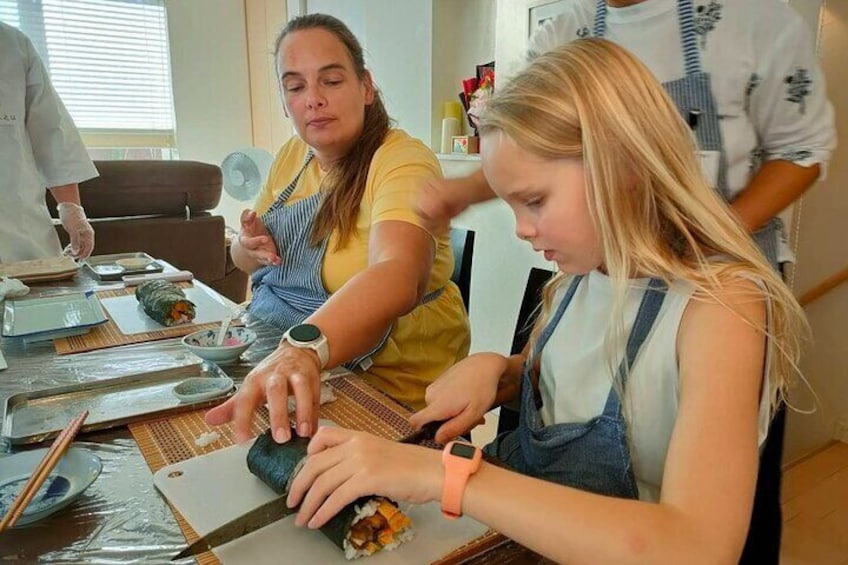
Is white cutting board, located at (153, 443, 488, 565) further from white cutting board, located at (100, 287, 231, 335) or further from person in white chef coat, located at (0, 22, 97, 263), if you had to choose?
person in white chef coat, located at (0, 22, 97, 263)

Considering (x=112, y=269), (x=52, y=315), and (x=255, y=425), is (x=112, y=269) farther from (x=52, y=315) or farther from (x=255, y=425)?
(x=255, y=425)

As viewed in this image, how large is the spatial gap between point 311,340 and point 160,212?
7.89 ft

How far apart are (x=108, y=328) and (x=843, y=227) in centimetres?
220

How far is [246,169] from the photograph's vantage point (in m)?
3.59

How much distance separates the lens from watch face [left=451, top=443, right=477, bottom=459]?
570 mm

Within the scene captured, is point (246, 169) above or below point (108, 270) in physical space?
above

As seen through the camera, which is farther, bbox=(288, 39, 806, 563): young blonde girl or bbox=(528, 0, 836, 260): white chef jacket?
bbox=(528, 0, 836, 260): white chef jacket

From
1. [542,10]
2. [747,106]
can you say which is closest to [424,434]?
[747,106]

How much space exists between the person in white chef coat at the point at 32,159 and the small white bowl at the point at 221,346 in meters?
1.21

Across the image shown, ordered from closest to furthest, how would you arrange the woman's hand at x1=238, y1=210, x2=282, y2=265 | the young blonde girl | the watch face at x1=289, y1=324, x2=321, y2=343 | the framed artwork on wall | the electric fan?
the young blonde girl → the watch face at x1=289, y1=324, x2=321, y2=343 → the woman's hand at x1=238, y1=210, x2=282, y2=265 → the framed artwork on wall → the electric fan

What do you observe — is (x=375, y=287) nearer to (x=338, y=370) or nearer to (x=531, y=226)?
(x=338, y=370)

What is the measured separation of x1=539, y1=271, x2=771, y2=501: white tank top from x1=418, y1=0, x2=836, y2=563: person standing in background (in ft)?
0.91

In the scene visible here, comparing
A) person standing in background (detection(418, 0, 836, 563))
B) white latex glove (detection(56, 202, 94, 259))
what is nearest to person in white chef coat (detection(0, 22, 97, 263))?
white latex glove (detection(56, 202, 94, 259))

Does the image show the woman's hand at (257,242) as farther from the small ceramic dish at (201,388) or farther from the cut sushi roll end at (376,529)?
the cut sushi roll end at (376,529)
